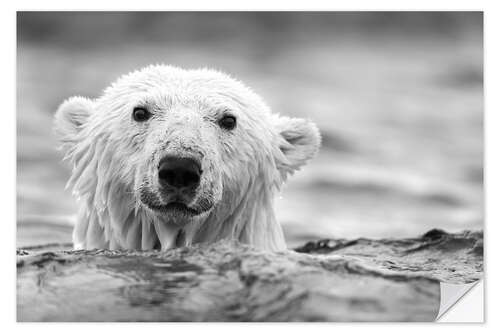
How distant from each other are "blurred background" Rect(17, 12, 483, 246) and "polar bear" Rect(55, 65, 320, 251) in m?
0.95

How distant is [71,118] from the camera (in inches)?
209

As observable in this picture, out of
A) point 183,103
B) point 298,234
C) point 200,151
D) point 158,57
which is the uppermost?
point 158,57

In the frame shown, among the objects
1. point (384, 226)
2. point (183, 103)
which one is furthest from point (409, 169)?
point (183, 103)

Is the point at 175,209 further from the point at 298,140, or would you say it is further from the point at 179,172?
the point at 298,140

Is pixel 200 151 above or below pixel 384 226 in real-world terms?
above

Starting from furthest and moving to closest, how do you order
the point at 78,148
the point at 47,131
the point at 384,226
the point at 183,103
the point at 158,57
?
the point at 384,226, the point at 47,131, the point at 158,57, the point at 78,148, the point at 183,103

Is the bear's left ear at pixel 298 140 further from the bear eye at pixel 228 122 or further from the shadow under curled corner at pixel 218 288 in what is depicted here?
the shadow under curled corner at pixel 218 288

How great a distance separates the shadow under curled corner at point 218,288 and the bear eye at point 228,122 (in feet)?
2.48

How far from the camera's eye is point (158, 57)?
7227mm

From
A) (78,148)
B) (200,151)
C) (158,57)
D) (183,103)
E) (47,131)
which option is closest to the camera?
(200,151)

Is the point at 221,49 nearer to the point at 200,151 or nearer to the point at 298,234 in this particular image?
the point at 298,234

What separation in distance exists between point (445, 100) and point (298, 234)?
2119 mm

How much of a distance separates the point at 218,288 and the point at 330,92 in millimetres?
6028

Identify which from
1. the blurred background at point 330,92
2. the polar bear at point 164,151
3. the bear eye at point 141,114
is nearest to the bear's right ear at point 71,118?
the polar bear at point 164,151
